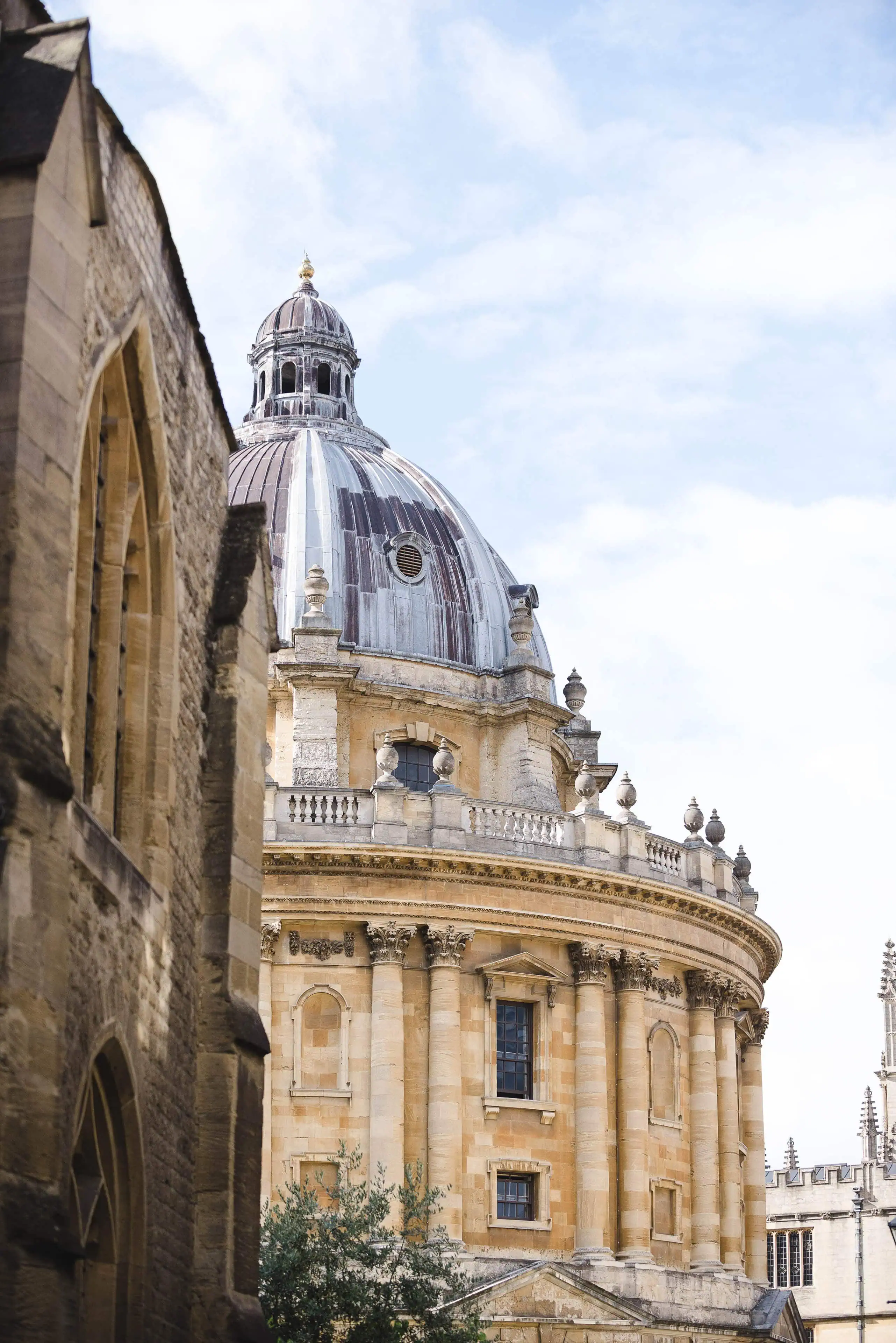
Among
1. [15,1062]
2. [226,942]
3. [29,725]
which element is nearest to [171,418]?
[226,942]

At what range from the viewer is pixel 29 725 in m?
11.5

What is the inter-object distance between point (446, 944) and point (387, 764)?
3853 millimetres

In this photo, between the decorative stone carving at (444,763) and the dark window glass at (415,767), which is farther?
the dark window glass at (415,767)

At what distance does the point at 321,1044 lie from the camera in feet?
147

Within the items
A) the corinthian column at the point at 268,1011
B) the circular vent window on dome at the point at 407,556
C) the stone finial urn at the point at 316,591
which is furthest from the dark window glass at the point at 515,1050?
the circular vent window on dome at the point at 407,556

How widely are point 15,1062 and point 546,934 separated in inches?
1389

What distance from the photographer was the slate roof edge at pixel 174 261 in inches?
574

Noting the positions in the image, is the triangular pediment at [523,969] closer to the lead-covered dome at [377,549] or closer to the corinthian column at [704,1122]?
the corinthian column at [704,1122]

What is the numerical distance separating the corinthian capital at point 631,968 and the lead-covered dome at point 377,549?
862 cm

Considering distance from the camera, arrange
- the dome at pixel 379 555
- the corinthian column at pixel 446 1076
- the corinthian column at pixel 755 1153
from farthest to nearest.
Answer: the dome at pixel 379 555
the corinthian column at pixel 755 1153
the corinthian column at pixel 446 1076

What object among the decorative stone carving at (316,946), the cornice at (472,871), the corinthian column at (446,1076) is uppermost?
the cornice at (472,871)

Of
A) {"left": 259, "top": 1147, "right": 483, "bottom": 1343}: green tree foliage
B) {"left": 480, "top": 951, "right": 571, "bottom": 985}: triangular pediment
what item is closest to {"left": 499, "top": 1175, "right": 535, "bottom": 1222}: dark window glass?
{"left": 480, "top": 951, "right": 571, "bottom": 985}: triangular pediment

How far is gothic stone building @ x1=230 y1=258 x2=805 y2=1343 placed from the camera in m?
44.4

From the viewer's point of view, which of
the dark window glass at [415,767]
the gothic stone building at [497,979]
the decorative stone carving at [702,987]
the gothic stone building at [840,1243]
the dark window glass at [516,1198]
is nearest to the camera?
the gothic stone building at [497,979]
